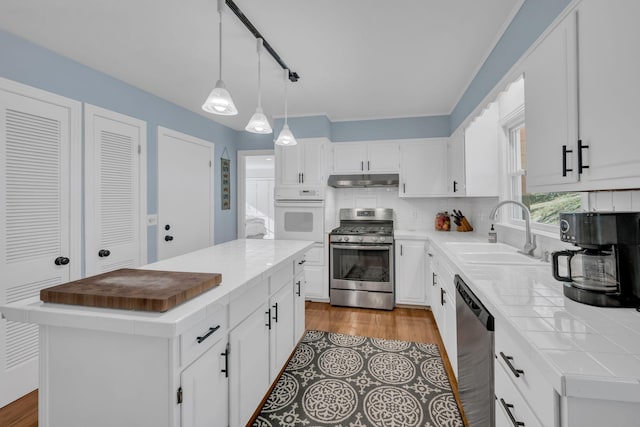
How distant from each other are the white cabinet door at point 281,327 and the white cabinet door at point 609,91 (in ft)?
5.74

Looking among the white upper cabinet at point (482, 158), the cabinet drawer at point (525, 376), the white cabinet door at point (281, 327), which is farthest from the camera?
the white upper cabinet at point (482, 158)

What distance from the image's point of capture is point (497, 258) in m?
2.10

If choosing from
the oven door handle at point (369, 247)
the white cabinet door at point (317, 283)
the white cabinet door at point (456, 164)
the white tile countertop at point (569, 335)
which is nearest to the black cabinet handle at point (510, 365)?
the white tile countertop at point (569, 335)

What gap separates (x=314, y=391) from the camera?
2.08 metres

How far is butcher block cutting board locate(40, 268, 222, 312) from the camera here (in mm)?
1071

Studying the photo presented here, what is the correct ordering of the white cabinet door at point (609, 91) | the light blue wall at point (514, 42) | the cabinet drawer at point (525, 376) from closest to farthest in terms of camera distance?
1. the cabinet drawer at point (525, 376)
2. the white cabinet door at point (609, 91)
3. the light blue wall at point (514, 42)

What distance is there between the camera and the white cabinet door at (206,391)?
1.13 meters

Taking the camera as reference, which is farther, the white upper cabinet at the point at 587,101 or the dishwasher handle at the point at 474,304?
the dishwasher handle at the point at 474,304

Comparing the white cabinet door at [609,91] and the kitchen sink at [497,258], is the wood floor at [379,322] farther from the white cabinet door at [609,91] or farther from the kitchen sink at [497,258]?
the white cabinet door at [609,91]

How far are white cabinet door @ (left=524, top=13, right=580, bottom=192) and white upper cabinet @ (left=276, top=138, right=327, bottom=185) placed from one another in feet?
8.38

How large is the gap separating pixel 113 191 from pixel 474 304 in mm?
3002

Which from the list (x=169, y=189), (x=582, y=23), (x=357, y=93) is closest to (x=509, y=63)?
(x=582, y=23)

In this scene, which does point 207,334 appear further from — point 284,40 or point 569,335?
point 284,40

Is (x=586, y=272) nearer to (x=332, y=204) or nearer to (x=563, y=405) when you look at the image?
(x=563, y=405)
